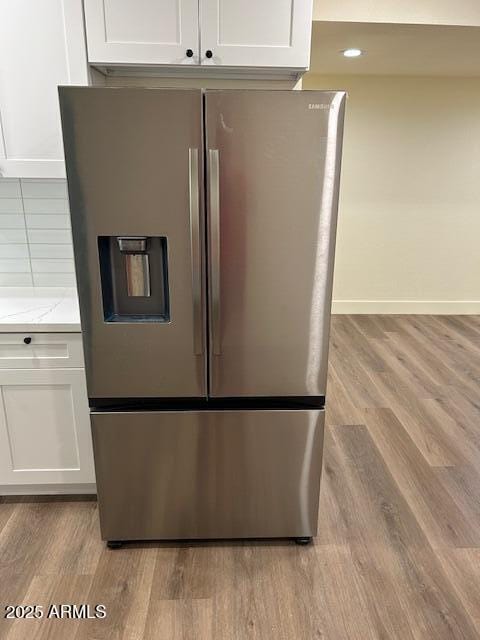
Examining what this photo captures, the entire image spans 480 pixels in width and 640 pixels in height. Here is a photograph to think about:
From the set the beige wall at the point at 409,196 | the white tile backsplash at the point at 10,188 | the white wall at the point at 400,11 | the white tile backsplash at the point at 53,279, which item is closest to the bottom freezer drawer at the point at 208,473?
the white tile backsplash at the point at 53,279

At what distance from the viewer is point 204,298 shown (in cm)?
164

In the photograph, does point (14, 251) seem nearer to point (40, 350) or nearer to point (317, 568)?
point (40, 350)

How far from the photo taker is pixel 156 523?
193 cm

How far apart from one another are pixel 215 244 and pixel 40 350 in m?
0.93

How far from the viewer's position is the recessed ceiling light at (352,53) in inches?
135

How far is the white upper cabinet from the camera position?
1.79 meters

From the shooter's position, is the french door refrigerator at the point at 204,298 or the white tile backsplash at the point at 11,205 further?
the white tile backsplash at the point at 11,205

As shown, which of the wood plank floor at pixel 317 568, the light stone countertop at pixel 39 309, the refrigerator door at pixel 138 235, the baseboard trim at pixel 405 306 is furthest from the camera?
the baseboard trim at pixel 405 306

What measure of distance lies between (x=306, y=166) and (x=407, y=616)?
5.34 feet

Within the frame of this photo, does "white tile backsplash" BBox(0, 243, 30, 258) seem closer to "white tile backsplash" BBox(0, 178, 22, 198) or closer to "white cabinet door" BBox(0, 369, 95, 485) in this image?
"white tile backsplash" BBox(0, 178, 22, 198)

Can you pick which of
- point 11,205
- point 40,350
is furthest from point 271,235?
point 11,205

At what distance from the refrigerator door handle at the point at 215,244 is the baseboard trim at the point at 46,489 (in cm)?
107

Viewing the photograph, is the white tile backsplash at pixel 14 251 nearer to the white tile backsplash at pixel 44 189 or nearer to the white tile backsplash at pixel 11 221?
the white tile backsplash at pixel 11 221

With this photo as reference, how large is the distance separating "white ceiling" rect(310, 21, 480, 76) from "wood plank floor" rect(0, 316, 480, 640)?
8.22 feet
